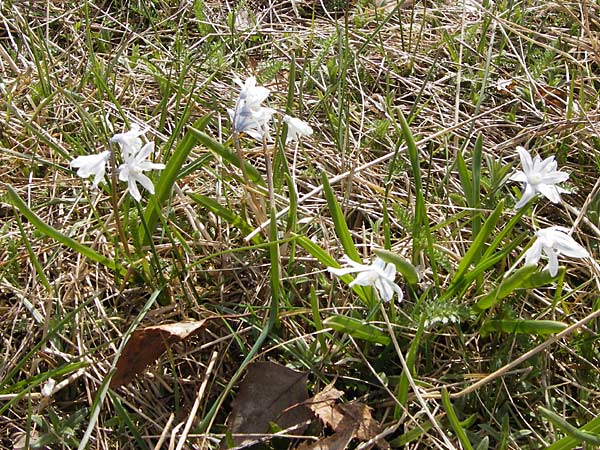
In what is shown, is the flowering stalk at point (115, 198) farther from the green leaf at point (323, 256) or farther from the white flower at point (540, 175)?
the white flower at point (540, 175)

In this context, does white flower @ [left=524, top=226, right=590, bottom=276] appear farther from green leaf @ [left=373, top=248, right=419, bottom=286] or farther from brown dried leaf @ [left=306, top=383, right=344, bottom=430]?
brown dried leaf @ [left=306, top=383, right=344, bottom=430]

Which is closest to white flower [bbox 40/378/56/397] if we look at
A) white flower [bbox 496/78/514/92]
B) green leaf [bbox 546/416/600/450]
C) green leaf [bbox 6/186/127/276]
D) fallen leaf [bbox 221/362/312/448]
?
green leaf [bbox 6/186/127/276]

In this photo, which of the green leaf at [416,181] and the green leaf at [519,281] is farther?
the green leaf at [416,181]

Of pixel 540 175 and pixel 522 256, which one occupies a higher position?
pixel 540 175

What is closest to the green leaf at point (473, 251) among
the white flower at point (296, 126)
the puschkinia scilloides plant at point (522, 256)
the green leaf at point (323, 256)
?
the puschkinia scilloides plant at point (522, 256)

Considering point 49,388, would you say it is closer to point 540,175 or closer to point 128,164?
point 128,164

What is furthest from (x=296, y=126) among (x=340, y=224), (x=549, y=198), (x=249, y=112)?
(x=549, y=198)

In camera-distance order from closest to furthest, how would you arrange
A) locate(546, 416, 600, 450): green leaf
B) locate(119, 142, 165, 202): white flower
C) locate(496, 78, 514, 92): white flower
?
1. locate(546, 416, 600, 450): green leaf
2. locate(119, 142, 165, 202): white flower
3. locate(496, 78, 514, 92): white flower
